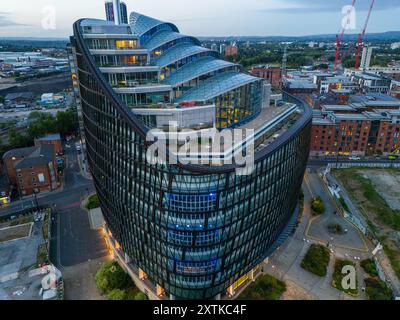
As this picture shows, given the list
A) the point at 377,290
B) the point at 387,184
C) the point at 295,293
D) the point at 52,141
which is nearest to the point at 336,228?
the point at 377,290

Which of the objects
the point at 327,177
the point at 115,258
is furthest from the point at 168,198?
the point at 327,177

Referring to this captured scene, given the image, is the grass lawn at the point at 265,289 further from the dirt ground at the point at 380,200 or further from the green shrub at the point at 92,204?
the green shrub at the point at 92,204

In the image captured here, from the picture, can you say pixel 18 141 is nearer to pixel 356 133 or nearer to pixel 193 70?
pixel 193 70

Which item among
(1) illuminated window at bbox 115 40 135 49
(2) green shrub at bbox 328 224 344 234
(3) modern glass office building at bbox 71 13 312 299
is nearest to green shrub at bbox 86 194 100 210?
(3) modern glass office building at bbox 71 13 312 299

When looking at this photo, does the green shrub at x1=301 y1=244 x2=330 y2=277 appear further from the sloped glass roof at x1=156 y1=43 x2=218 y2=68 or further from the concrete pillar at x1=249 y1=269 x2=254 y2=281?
the sloped glass roof at x1=156 y1=43 x2=218 y2=68

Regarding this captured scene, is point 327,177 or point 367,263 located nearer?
point 367,263

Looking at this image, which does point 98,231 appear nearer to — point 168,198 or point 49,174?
point 49,174
